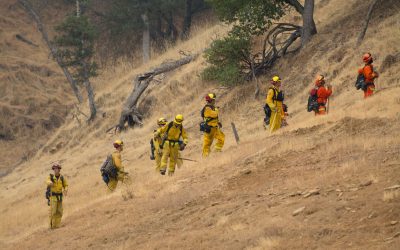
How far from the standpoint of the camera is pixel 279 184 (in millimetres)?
12062

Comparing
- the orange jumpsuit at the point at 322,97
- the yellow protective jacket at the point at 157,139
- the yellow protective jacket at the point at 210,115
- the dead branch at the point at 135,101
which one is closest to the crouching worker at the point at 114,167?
the yellow protective jacket at the point at 157,139

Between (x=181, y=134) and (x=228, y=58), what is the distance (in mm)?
9435

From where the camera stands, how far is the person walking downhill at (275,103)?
16.9 metres

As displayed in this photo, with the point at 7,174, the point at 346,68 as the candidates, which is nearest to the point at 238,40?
the point at 346,68

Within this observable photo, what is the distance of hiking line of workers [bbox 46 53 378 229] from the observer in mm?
16234

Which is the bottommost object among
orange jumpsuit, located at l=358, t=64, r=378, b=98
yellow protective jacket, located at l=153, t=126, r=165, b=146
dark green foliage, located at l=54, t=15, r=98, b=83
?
yellow protective jacket, located at l=153, t=126, r=165, b=146

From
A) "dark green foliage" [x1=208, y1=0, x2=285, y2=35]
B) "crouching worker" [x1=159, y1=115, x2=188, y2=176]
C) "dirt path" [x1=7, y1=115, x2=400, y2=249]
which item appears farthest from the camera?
"dark green foliage" [x1=208, y1=0, x2=285, y2=35]

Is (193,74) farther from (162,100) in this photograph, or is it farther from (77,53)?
(77,53)

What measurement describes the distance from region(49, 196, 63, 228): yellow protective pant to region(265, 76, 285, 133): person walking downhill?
18.3ft

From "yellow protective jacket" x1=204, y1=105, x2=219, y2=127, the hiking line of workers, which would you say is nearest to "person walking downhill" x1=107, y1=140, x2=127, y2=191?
the hiking line of workers

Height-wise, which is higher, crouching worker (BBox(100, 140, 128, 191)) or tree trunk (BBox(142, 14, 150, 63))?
tree trunk (BBox(142, 14, 150, 63))

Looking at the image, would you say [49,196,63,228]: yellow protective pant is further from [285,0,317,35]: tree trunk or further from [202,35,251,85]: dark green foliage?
[285,0,317,35]: tree trunk

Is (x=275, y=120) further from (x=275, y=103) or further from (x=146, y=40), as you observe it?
(x=146, y=40)

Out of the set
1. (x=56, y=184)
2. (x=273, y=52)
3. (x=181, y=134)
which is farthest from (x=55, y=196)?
Answer: (x=273, y=52)
